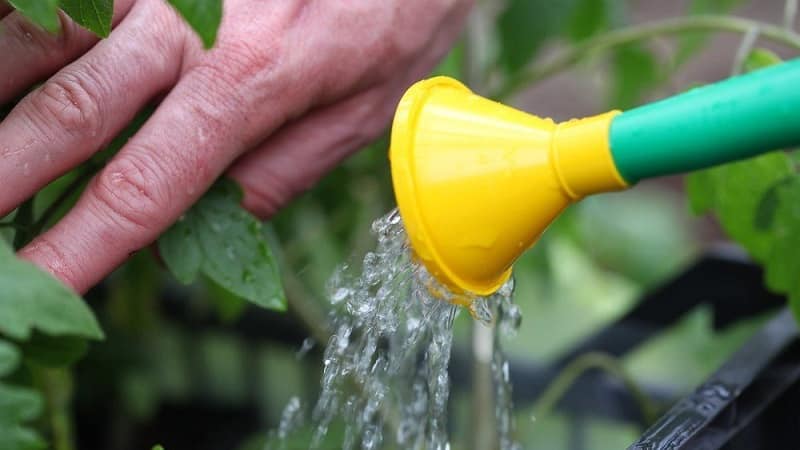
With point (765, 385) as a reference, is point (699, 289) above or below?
below

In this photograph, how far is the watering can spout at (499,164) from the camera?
0.50 m

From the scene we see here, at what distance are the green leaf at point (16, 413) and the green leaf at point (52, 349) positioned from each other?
15 centimetres

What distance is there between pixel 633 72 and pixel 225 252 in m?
0.61

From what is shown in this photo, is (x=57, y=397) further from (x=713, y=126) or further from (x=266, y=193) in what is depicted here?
(x=713, y=126)

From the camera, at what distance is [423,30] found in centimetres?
78

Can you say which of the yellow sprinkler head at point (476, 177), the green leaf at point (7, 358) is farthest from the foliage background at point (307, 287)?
the yellow sprinkler head at point (476, 177)

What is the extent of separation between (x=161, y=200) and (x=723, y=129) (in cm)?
30

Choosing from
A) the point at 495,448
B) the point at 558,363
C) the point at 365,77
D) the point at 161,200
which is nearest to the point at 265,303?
the point at 161,200

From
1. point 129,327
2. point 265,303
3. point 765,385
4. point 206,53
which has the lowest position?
point 129,327

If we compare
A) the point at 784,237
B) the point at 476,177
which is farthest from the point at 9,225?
Result: the point at 784,237

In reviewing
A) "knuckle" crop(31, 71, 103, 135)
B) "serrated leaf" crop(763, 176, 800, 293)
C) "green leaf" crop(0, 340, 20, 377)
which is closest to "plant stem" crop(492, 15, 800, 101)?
"serrated leaf" crop(763, 176, 800, 293)

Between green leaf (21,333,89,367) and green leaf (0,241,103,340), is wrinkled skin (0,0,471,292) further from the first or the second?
green leaf (0,241,103,340)

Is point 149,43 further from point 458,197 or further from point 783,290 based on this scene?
point 783,290

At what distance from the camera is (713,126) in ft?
1.59
